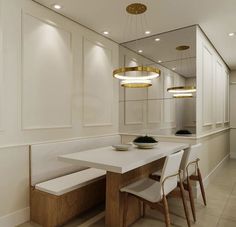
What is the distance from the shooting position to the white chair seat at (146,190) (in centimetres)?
214

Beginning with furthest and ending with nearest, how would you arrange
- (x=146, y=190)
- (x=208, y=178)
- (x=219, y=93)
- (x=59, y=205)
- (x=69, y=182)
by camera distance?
(x=219, y=93), (x=208, y=178), (x=69, y=182), (x=59, y=205), (x=146, y=190)

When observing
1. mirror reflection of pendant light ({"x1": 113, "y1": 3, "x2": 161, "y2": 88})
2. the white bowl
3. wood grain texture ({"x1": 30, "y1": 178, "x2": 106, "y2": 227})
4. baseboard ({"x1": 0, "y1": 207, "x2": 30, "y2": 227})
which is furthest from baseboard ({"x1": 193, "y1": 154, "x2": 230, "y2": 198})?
baseboard ({"x1": 0, "y1": 207, "x2": 30, "y2": 227})

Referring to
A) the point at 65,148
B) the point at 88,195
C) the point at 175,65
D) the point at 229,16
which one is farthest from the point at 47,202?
the point at 229,16

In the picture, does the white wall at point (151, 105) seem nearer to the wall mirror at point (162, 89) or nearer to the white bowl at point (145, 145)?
the wall mirror at point (162, 89)

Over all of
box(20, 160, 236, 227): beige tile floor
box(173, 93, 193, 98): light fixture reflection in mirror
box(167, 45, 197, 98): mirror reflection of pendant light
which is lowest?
box(20, 160, 236, 227): beige tile floor

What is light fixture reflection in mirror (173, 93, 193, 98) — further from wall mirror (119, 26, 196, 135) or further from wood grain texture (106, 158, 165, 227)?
wood grain texture (106, 158, 165, 227)

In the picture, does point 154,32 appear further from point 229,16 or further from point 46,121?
point 46,121

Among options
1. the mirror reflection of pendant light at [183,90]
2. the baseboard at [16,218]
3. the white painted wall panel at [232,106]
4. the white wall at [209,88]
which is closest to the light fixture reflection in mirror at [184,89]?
the mirror reflection of pendant light at [183,90]

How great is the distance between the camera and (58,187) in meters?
2.51

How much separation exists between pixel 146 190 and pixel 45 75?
199 centimetres

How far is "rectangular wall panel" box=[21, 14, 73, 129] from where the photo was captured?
274cm

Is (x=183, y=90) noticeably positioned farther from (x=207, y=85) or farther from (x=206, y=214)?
(x=206, y=214)

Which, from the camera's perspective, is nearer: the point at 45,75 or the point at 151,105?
the point at 45,75

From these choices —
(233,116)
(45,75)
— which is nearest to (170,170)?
(45,75)
